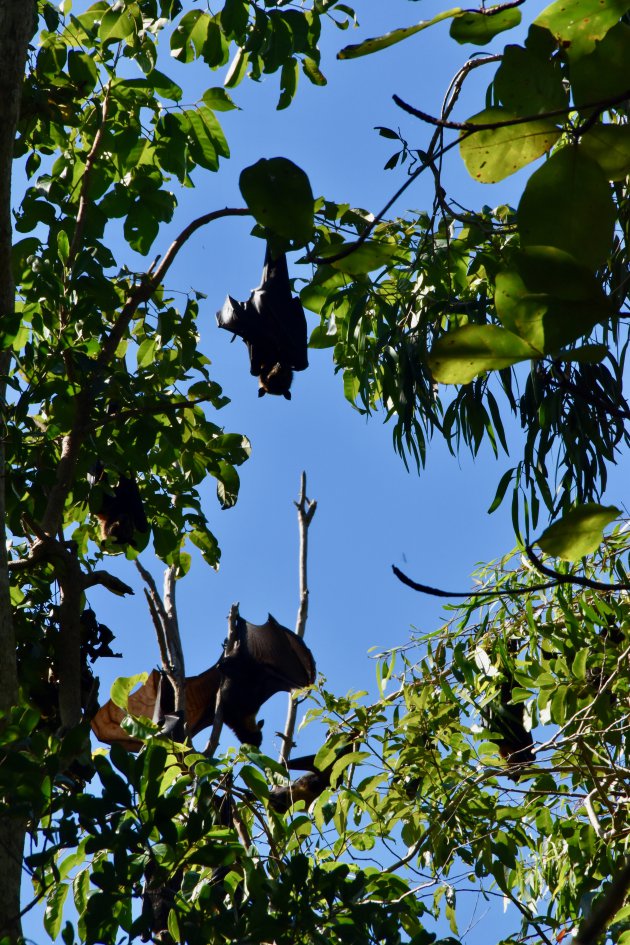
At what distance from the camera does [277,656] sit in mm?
3611

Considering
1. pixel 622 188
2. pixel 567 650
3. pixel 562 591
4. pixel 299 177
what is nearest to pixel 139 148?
pixel 622 188

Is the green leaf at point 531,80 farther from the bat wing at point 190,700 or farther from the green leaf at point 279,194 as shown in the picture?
the bat wing at point 190,700

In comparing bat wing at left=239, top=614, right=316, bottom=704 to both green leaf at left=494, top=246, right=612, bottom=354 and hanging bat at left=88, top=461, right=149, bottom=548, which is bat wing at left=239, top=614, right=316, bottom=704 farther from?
green leaf at left=494, top=246, right=612, bottom=354

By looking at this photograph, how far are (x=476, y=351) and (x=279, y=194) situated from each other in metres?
0.14

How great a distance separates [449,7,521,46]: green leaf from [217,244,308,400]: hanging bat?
109 inches

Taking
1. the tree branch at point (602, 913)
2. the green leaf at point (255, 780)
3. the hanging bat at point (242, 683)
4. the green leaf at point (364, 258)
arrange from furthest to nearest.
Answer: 1. the hanging bat at point (242, 683)
2. the green leaf at point (255, 780)
3. the green leaf at point (364, 258)
4. the tree branch at point (602, 913)

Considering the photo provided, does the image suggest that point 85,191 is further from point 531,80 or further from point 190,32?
point 531,80

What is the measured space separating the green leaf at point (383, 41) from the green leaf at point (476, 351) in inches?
5.7

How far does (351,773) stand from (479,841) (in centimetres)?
37

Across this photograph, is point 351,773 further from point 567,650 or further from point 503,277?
point 503,277

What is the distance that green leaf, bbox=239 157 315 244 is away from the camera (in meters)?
0.46

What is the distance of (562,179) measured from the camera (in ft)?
1.35

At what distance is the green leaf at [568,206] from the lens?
41 cm

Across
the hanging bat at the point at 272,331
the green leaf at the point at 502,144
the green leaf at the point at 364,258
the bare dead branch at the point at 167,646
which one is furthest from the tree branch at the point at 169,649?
the green leaf at the point at 502,144
